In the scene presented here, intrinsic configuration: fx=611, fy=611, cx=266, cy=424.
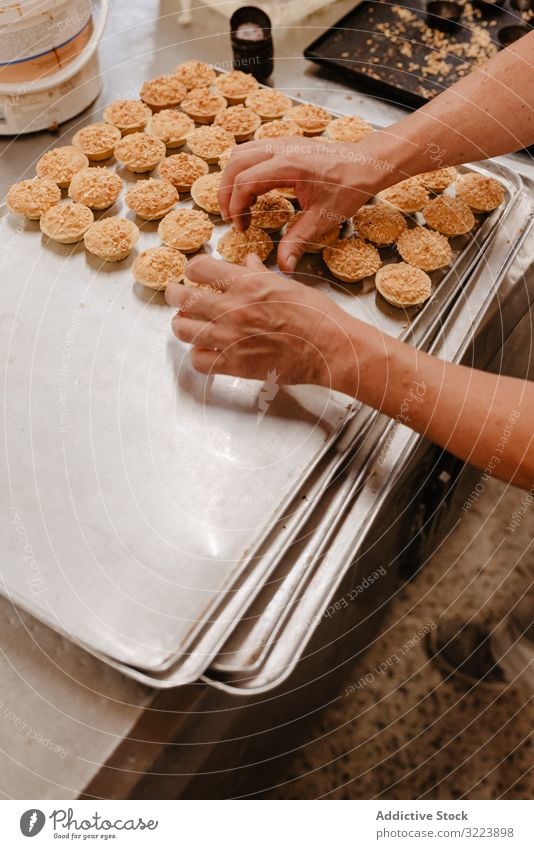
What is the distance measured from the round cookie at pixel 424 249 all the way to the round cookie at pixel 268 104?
0.47 metres

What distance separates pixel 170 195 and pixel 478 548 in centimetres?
124

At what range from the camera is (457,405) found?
3.17 feet

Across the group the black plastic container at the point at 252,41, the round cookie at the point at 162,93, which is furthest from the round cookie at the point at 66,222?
the black plastic container at the point at 252,41

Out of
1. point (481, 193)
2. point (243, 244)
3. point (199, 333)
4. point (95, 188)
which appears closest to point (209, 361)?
point (199, 333)

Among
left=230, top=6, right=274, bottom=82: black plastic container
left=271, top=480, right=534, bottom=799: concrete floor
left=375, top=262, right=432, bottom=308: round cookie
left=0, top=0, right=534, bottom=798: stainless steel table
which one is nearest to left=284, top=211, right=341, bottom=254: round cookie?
left=375, top=262, right=432, bottom=308: round cookie

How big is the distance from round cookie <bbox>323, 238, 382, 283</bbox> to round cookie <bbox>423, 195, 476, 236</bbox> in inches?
5.7

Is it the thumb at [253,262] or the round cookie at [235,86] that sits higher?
the round cookie at [235,86]

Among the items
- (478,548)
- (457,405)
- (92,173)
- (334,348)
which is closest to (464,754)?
(478,548)

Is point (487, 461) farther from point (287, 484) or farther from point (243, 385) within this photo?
point (243, 385)

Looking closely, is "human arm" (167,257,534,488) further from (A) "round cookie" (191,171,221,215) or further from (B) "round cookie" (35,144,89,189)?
(B) "round cookie" (35,144,89,189)

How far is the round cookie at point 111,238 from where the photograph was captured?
1.23 meters

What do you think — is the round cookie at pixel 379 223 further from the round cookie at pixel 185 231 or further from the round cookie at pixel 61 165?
the round cookie at pixel 61 165

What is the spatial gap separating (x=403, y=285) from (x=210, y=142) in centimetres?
58
